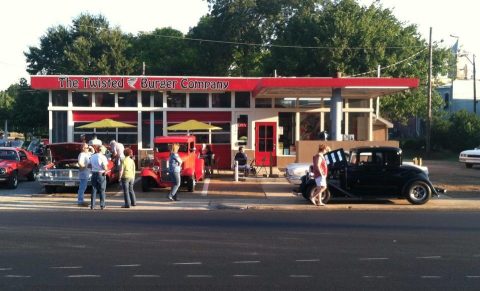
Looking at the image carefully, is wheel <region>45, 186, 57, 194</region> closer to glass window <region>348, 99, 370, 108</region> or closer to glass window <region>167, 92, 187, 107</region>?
glass window <region>167, 92, 187, 107</region>

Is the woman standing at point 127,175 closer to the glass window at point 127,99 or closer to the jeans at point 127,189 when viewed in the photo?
the jeans at point 127,189

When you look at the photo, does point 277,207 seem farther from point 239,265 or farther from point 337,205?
point 239,265

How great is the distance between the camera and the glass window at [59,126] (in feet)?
95.7

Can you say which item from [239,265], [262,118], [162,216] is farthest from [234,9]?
[239,265]

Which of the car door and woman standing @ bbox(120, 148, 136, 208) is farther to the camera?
the car door

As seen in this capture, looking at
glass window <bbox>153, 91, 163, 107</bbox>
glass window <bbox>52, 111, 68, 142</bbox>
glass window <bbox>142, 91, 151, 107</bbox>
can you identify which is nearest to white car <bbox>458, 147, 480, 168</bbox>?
glass window <bbox>153, 91, 163, 107</bbox>

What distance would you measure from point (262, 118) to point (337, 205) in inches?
496

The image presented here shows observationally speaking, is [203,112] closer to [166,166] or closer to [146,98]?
[146,98]

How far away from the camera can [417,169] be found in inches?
693

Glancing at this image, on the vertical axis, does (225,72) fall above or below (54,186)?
above

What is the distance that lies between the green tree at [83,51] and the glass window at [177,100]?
24.0 metres

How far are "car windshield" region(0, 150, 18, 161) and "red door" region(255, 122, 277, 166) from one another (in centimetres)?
1176

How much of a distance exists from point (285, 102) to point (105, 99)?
30.6 feet

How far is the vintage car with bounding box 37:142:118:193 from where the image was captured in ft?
64.1
